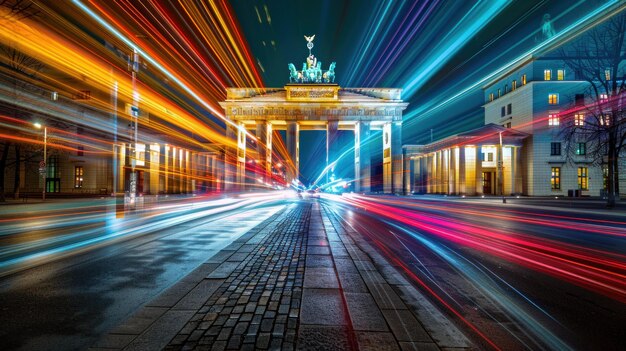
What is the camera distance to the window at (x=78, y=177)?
41.9 meters

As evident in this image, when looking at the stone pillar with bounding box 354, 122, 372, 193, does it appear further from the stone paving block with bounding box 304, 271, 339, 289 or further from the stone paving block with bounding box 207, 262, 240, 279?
the stone paving block with bounding box 304, 271, 339, 289

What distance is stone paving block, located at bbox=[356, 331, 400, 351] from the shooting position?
317 centimetres

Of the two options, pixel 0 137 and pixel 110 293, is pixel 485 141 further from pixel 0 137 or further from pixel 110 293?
pixel 0 137

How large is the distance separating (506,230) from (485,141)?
37.8m

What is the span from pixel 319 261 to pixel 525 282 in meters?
3.83

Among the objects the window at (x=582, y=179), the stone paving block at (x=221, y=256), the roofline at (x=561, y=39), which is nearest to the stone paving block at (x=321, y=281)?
the stone paving block at (x=221, y=256)

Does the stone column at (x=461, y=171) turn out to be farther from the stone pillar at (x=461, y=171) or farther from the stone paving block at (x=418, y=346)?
the stone paving block at (x=418, y=346)

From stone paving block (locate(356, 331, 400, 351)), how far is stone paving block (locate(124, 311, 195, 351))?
6.62 feet

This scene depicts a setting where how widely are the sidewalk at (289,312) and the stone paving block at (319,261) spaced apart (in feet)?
0.07

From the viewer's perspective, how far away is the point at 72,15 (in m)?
16.0

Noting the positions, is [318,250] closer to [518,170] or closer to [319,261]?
[319,261]

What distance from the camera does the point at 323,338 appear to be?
3.39 metres

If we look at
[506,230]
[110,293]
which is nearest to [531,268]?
[506,230]

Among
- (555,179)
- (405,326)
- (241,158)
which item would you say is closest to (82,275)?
(405,326)
